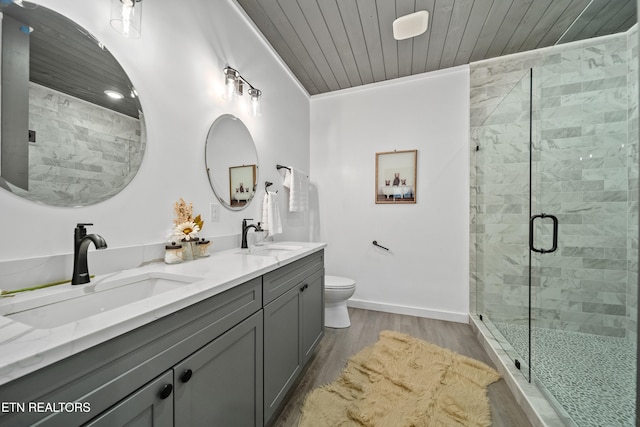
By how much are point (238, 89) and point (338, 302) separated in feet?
6.53

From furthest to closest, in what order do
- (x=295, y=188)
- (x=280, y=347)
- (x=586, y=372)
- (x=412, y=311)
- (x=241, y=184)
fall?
(x=412, y=311) → (x=295, y=188) → (x=241, y=184) → (x=586, y=372) → (x=280, y=347)

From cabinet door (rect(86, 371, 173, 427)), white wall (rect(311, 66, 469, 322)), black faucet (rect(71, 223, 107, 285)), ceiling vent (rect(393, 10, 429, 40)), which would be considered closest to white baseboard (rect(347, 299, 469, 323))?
white wall (rect(311, 66, 469, 322))

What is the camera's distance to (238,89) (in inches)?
67.5

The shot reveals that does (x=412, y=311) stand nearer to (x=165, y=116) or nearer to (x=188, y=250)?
(x=188, y=250)

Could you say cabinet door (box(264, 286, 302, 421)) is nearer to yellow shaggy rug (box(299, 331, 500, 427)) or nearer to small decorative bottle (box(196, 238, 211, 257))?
yellow shaggy rug (box(299, 331, 500, 427))

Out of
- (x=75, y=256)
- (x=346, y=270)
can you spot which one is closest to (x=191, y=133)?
(x=75, y=256)

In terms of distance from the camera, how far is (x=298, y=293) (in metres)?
1.45

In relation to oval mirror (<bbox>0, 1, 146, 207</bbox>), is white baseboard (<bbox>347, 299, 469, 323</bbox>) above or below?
below

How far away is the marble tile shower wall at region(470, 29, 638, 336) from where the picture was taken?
1.53 meters

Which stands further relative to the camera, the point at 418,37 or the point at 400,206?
the point at 400,206

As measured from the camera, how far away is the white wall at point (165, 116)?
82cm

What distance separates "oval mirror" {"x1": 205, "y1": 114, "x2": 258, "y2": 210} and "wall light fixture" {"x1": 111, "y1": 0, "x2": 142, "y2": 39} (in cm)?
55

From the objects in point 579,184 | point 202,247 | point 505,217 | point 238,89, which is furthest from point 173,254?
point 579,184

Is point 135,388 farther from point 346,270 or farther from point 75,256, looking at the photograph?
point 346,270
